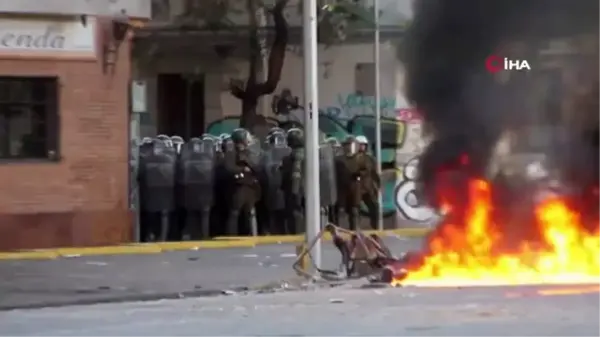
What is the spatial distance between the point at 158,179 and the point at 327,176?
2.75 m

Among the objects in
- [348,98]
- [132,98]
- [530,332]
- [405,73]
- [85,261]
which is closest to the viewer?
[530,332]

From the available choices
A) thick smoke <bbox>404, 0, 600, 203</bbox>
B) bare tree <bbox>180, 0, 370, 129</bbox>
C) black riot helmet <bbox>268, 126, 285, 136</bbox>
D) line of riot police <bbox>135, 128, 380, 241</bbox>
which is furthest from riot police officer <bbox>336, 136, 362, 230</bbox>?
thick smoke <bbox>404, 0, 600, 203</bbox>

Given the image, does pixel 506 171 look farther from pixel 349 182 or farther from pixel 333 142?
pixel 333 142

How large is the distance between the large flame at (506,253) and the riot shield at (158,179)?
686 centimetres

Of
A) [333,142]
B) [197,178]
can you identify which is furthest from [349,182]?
[197,178]

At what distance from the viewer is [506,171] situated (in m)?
14.8

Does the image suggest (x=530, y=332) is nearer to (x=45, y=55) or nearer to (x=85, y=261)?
(x=85, y=261)

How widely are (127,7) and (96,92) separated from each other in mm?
1337

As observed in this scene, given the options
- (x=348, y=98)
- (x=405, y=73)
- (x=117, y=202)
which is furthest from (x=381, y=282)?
(x=348, y=98)

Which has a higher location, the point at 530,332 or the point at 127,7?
the point at 127,7

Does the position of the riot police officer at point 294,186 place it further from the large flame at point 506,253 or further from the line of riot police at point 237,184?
the large flame at point 506,253

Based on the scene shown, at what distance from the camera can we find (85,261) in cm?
1802

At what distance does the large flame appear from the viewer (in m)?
14.8

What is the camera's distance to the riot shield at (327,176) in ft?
70.8
